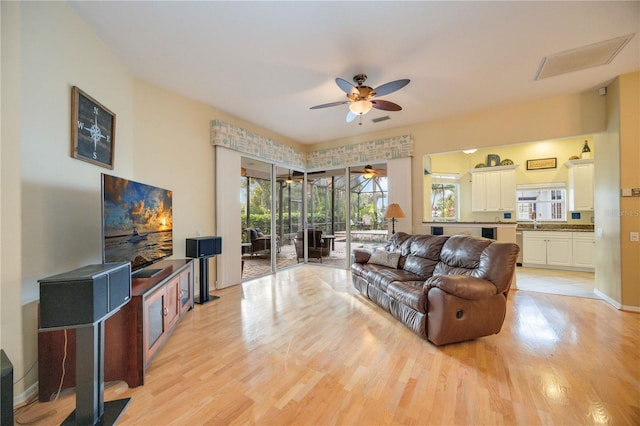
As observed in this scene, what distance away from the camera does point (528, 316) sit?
3.11 metres

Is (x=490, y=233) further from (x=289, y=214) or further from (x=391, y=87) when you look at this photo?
(x=289, y=214)

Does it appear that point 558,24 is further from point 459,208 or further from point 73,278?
point 459,208

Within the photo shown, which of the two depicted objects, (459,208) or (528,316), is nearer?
(528,316)

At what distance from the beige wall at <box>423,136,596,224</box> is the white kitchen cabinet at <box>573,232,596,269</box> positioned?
0.54 m

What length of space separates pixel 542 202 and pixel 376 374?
6.66m

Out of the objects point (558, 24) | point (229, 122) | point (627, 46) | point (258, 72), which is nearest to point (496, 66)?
point (558, 24)

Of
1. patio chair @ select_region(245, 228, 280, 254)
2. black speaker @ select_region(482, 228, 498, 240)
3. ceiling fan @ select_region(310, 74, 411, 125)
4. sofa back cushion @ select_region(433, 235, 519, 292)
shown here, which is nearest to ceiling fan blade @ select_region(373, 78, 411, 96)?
ceiling fan @ select_region(310, 74, 411, 125)

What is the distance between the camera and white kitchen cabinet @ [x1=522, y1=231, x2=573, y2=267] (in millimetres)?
5457

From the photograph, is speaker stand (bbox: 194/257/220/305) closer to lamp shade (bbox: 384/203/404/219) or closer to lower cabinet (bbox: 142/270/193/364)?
lower cabinet (bbox: 142/270/193/364)

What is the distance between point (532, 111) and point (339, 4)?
12.3ft

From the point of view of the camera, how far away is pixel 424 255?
356 centimetres

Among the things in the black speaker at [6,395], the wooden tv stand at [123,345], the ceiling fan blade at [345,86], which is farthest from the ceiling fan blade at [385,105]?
the black speaker at [6,395]

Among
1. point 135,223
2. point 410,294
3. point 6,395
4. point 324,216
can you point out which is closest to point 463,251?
point 410,294

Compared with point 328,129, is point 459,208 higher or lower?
lower
